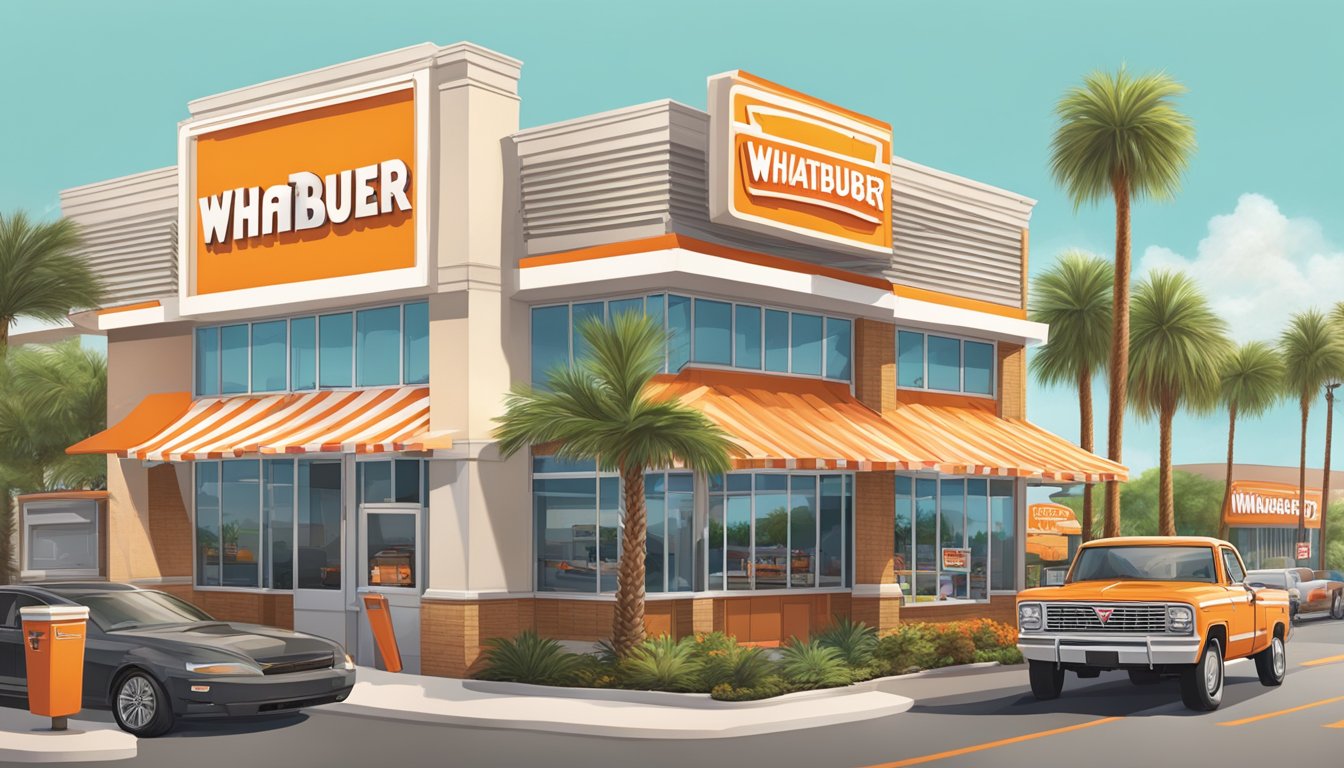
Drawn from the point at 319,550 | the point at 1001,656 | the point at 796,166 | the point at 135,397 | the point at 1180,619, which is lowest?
the point at 1001,656

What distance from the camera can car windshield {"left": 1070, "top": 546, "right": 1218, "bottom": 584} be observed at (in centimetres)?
2038

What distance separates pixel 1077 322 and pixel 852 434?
25006 mm

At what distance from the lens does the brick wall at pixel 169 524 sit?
28141 millimetres

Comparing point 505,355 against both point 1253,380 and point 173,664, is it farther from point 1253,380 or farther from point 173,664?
point 1253,380

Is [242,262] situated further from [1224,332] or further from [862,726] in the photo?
[1224,332]

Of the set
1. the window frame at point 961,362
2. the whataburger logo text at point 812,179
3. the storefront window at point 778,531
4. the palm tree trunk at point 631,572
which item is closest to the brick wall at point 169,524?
the storefront window at point 778,531

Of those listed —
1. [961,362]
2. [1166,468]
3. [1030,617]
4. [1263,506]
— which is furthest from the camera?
[1263,506]

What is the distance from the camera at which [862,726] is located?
17781 mm

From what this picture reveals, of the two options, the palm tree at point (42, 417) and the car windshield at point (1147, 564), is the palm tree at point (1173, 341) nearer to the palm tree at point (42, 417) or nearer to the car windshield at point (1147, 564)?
the car windshield at point (1147, 564)

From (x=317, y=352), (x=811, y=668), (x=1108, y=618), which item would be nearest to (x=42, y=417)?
(x=317, y=352)

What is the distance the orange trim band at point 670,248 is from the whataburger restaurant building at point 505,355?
0.05 m

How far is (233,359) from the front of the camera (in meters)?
27.7

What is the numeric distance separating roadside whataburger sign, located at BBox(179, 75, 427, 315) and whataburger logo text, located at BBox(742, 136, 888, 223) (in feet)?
17.0

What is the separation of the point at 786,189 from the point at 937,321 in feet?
18.3
